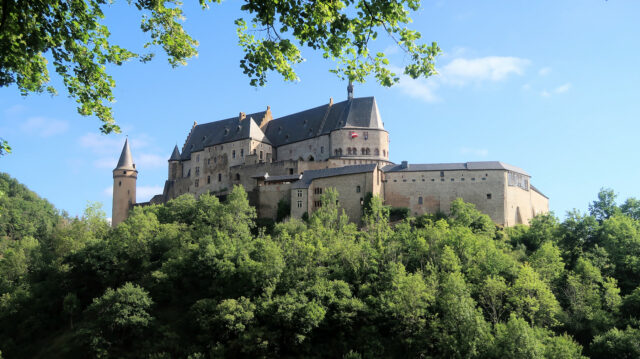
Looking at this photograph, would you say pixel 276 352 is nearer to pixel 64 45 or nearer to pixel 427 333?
pixel 427 333

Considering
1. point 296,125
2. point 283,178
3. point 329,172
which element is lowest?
point 283,178

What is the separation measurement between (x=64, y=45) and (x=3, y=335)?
48602mm

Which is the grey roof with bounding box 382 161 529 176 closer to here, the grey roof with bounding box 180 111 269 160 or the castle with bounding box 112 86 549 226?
the castle with bounding box 112 86 549 226

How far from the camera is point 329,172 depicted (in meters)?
63.0

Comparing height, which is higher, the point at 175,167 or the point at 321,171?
the point at 175,167

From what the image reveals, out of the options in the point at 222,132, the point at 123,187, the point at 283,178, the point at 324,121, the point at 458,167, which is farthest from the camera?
the point at 123,187

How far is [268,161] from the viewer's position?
7512 cm

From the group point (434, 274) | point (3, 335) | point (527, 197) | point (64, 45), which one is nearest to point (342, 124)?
point (527, 197)

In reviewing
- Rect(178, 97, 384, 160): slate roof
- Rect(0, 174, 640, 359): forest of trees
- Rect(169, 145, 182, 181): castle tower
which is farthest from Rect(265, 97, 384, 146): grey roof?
Rect(0, 174, 640, 359): forest of trees

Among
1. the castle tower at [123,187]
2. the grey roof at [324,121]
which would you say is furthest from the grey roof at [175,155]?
the grey roof at [324,121]

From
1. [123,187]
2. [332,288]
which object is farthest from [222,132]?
[332,288]

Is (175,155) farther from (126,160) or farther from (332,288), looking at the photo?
(332,288)

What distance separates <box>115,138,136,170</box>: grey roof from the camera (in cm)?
8556

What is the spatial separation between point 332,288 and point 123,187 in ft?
167
